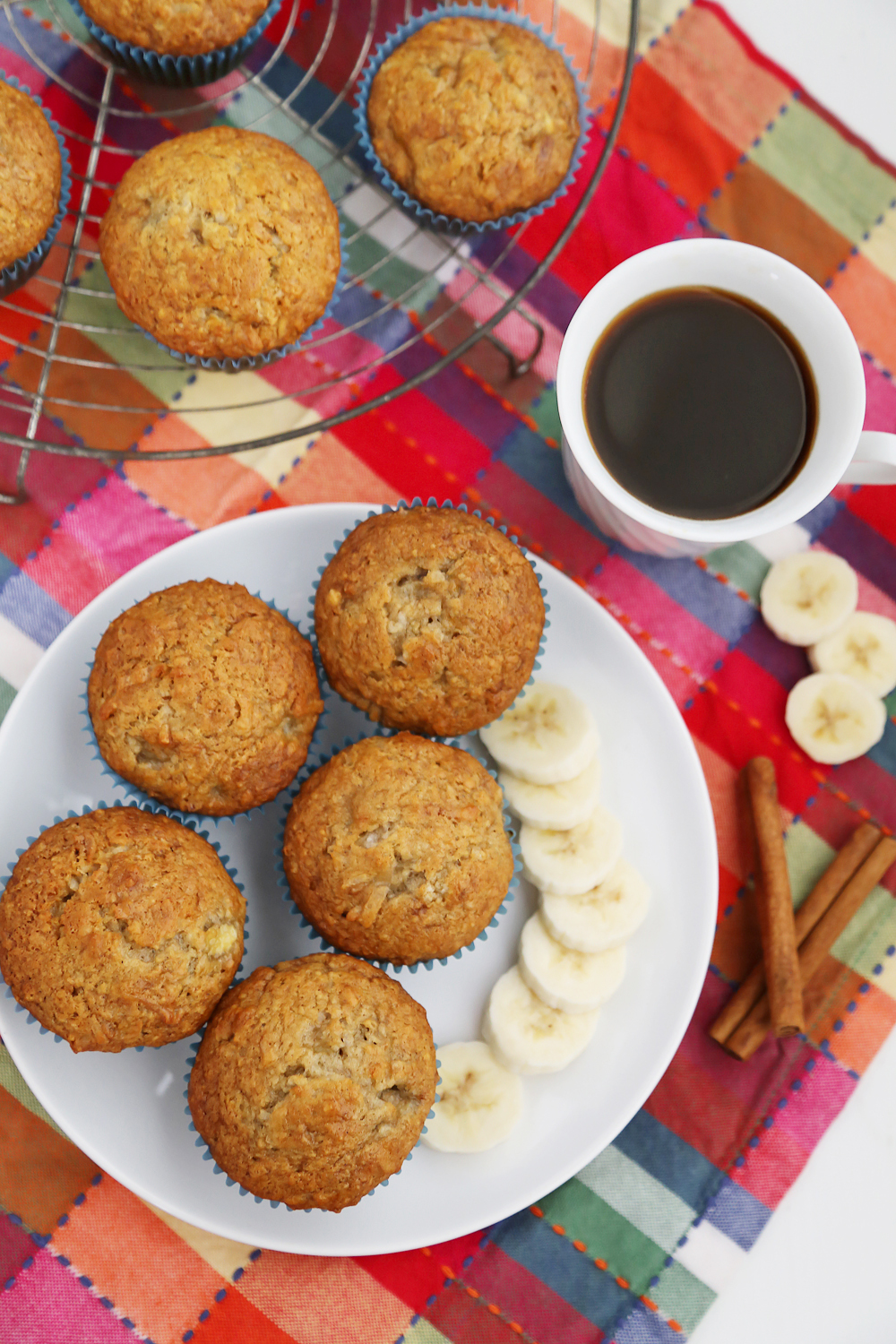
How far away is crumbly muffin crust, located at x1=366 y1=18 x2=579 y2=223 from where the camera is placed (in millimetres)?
2217

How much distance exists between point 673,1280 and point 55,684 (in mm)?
2156

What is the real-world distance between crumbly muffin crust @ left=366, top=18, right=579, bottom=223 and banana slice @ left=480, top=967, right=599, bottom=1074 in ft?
6.12

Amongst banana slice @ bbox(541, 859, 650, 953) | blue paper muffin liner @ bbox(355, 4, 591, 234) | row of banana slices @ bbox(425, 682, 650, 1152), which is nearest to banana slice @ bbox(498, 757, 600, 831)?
row of banana slices @ bbox(425, 682, 650, 1152)

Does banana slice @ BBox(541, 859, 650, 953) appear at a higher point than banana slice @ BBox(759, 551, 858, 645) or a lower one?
lower

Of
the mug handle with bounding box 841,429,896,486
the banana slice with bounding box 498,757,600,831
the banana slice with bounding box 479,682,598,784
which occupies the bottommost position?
the banana slice with bounding box 498,757,600,831

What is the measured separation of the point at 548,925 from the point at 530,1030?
0.25 m

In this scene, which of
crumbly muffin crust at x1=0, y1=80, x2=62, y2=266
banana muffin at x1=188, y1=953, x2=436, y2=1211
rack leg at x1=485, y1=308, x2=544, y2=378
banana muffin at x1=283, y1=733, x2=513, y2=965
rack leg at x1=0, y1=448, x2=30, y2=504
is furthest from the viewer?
rack leg at x1=485, y1=308, x2=544, y2=378

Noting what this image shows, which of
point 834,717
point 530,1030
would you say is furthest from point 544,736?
point 834,717

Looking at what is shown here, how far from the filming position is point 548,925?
97.1 inches

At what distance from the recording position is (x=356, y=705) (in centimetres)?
225

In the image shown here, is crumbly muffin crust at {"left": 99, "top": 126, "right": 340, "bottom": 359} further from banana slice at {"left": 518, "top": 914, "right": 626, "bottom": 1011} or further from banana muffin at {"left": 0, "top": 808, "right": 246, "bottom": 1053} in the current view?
banana slice at {"left": 518, "top": 914, "right": 626, "bottom": 1011}

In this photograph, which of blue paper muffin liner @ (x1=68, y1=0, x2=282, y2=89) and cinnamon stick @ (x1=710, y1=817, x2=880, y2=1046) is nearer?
blue paper muffin liner @ (x1=68, y1=0, x2=282, y2=89)

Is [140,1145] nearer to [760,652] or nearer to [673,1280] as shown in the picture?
[673,1280]

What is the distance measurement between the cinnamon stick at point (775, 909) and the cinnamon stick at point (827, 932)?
6 centimetres
